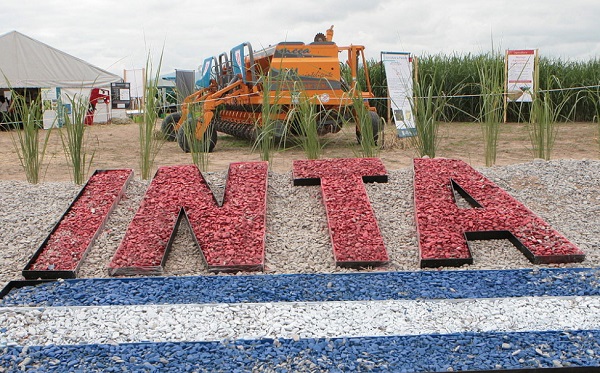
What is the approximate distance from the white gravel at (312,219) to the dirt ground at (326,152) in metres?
2.17

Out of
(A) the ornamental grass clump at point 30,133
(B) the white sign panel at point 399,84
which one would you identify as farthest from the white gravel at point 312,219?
(B) the white sign panel at point 399,84

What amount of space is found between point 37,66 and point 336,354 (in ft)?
52.7

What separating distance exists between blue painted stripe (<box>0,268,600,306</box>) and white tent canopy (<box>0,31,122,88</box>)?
1303 centimetres

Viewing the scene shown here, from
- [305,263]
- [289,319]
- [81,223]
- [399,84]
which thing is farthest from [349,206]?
[399,84]

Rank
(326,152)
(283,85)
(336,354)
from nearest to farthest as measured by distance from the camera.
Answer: (336,354) → (283,85) → (326,152)

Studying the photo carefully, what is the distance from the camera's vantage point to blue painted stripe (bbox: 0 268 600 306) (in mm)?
3287

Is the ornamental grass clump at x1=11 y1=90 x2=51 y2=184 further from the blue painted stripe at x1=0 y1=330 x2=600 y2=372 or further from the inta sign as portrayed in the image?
the blue painted stripe at x1=0 y1=330 x2=600 y2=372

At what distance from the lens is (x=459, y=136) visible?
13242 mm

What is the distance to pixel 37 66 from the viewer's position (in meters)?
16.5

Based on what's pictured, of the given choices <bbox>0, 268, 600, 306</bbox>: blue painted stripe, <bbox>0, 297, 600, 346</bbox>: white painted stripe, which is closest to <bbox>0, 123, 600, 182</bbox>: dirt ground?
<bbox>0, 268, 600, 306</bbox>: blue painted stripe

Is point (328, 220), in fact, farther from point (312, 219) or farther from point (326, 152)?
point (326, 152)

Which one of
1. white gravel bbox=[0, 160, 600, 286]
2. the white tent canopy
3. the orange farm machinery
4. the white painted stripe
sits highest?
the white tent canopy

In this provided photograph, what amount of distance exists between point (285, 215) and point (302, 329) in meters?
1.79

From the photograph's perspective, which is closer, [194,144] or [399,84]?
[194,144]
